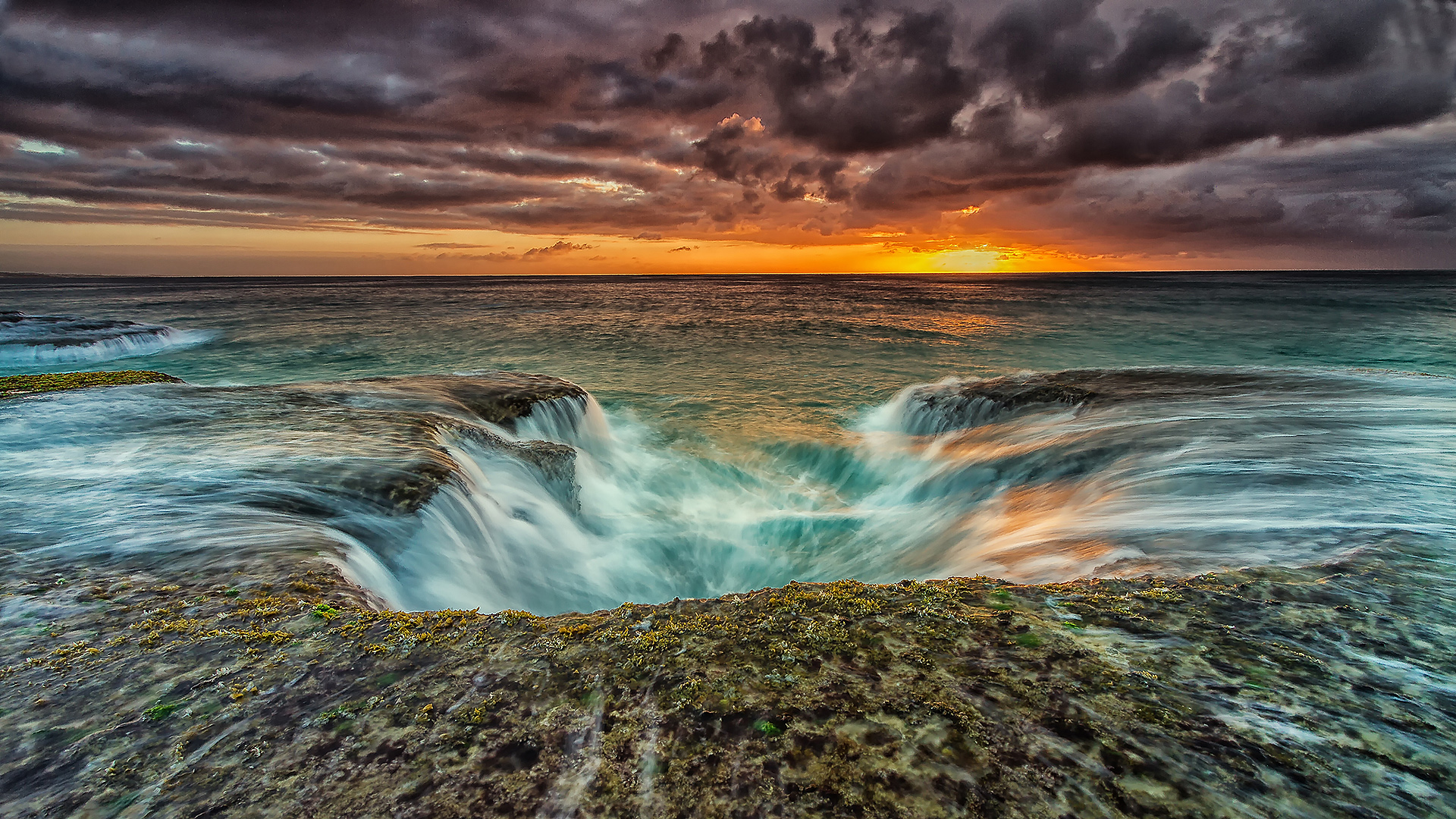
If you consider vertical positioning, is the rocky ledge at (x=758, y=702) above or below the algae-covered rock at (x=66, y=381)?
below

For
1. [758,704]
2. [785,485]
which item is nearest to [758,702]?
[758,704]

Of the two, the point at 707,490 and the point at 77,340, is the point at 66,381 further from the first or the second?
the point at 77,340

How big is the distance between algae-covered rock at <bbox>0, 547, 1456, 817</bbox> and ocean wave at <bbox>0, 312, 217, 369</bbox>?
97.9 ft

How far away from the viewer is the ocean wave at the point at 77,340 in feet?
74.8

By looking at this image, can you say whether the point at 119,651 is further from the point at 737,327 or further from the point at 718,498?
the point at 737,327

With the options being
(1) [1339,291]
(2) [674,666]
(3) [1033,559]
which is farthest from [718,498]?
(1) [1339,291]

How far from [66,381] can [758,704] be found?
12749mm

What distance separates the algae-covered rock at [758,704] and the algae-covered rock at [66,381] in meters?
7.92

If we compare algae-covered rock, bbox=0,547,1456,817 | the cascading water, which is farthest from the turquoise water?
algae-covered rock, bbox=0,547,1456,817

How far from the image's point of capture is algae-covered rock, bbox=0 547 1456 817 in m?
2.00

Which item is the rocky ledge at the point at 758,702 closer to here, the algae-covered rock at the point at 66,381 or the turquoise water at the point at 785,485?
the turquoise water at the point at 785,485

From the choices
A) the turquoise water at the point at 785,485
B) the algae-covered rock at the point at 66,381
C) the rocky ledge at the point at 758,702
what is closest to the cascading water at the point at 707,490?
the turquoise water at the point at 785,485

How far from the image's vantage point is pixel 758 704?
243 centimetres

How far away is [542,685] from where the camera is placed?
2605 mm
